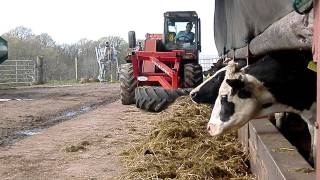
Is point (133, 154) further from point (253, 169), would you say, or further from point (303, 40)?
point (303, 40)

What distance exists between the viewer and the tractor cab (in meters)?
12.7

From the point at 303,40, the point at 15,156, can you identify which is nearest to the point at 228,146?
the point at 15,156

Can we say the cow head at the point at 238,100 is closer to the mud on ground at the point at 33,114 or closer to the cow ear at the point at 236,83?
the cow ear at the point at 236,83

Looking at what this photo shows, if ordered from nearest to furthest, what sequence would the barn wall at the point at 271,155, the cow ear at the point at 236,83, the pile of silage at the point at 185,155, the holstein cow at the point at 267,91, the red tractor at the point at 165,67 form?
the barn wall at the point at 271,155, the holstein cow at the point at 267,91, the cow ear at the point at 236,83, the pile of silage at the point at 185,155, the red tractor at the point at 165,67

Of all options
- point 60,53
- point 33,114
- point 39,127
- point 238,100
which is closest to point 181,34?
point 33,114

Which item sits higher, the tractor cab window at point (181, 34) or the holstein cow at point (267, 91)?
the tractor cab window at point (181, 34)

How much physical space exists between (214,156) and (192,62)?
7025 millimetres

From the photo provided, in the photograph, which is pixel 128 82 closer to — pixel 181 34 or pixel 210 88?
pixel 181 34

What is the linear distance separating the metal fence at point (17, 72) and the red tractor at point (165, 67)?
18.1m

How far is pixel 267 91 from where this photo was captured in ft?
14.1

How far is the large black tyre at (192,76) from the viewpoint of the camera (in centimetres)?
1113

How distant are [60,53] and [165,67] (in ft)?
129

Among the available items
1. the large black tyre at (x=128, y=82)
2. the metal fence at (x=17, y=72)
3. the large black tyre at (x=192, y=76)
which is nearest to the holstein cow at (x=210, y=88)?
the large black tyre at (x=192, y=76)

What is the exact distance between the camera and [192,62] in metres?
12.0
